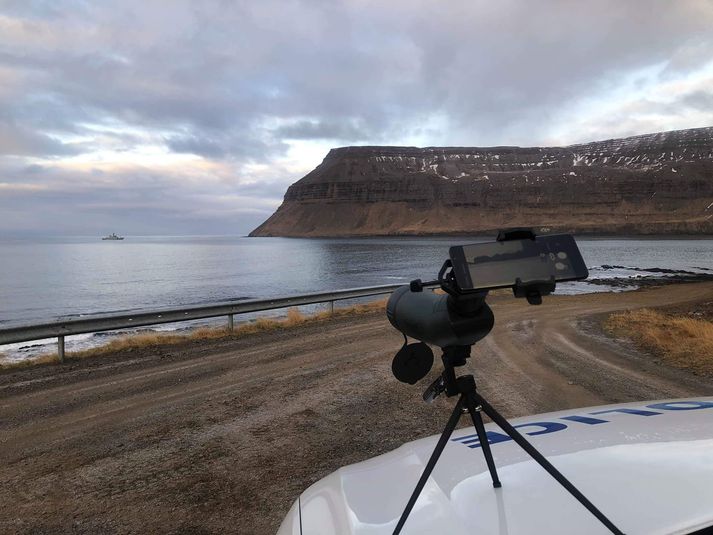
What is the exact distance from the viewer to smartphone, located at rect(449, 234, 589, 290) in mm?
A: 1344

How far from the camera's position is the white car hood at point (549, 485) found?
1.36m

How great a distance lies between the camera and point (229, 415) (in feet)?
18.0

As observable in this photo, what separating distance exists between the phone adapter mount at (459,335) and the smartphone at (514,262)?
0.02 m

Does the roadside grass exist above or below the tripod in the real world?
below

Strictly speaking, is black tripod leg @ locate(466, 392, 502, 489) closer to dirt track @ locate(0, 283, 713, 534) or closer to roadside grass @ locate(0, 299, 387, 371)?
dirt track @ locate(0, 283, 713, 534)

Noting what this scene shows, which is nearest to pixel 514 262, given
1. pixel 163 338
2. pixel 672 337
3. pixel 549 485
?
pixel 549 485

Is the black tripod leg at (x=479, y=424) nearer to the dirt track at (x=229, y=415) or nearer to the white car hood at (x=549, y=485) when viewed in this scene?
the white car hood at (x=549, y=485)

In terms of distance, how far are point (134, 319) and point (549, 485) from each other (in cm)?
1064

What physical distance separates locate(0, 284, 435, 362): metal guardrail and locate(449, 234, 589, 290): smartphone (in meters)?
9.61

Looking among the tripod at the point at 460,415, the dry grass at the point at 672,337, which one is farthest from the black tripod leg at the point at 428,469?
the dry grass at the point at 672,337

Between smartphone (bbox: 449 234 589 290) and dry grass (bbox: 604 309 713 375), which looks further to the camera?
dry grass (bbox: 604 309 713 375)

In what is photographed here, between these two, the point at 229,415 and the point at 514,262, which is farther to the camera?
the point at 229,415

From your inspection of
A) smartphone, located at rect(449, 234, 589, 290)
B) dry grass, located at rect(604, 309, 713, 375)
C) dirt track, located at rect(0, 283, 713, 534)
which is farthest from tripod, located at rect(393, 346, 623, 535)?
dry grass, located at rect(604, 309, 713, 375)

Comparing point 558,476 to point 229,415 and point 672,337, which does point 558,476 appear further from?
point 672,337
